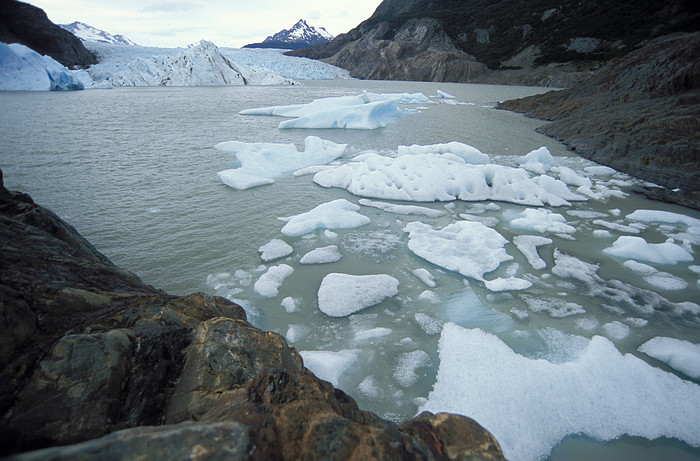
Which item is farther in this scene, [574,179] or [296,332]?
[574,179]

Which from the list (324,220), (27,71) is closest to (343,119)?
(324,220)

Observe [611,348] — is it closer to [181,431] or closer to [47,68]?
[181,431]

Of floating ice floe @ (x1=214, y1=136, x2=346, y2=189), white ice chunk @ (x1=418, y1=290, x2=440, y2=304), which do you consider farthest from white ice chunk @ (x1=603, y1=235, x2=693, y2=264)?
floating ice floe @ (x1=214, y1=136, x2=346, y2=189)

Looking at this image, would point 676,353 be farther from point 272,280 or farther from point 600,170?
point 600,170

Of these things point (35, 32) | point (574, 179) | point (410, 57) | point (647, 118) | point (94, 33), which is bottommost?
point (574, 179)

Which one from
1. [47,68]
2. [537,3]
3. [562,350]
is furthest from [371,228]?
[537,3]

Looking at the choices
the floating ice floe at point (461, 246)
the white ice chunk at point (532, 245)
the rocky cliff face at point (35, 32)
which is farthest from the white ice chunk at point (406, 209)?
the rocky cliff face at point (35, 32)

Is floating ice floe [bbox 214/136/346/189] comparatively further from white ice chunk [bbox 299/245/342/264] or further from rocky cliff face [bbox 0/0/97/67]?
rocky cliff face [bbox 0/0/97/67]
